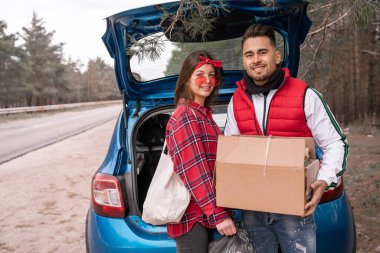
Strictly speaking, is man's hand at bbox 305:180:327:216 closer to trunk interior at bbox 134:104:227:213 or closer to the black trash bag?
the black trash bag

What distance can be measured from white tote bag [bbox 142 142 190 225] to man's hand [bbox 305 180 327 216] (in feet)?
1.80

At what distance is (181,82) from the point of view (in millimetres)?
1787

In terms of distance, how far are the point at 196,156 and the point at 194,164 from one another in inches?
1.6

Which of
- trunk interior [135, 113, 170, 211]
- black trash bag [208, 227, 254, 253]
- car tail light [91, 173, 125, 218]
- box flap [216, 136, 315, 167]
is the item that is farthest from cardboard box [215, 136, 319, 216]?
trunk interior [135, 113, 170, 211]

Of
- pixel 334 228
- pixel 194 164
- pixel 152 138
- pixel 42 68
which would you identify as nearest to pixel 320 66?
pixel 152 138

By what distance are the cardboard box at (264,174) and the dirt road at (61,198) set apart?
2.05 m

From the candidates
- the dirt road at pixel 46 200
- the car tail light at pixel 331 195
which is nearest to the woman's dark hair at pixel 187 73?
the car tail light at pixel 331 195

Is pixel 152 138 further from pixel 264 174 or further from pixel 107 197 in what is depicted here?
pixel 264 174

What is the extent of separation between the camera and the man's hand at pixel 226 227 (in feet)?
5.10

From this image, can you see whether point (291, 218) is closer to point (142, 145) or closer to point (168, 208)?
point (168, 208)

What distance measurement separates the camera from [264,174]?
1.39 metres

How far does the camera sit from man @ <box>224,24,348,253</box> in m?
1.58

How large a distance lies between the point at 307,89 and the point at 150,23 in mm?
1260

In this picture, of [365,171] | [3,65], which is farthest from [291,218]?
[3,65]
